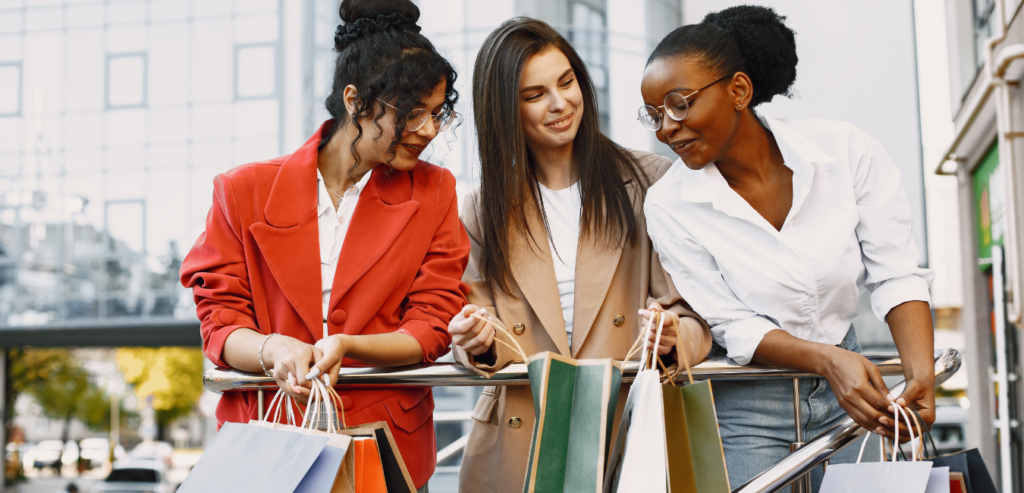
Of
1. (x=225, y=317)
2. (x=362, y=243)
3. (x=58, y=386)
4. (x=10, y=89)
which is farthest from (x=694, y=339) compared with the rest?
(x=58, y=386)

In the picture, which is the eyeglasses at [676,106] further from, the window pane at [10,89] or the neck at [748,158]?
the window pane at [10,89]

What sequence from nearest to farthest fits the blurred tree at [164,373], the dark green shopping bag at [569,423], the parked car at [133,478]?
1. the dark green shopping bag at [569,423]
2. the parked car at [133,478]
3. the blurred tree at [164,373]

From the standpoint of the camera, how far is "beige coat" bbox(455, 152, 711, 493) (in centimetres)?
203

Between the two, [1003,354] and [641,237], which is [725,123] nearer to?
[641,237]

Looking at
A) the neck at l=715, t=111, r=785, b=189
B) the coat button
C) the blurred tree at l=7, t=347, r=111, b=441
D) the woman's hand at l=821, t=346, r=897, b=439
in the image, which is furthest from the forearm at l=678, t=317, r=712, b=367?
the blurred tree at l=7, t=347, r=111, b=441

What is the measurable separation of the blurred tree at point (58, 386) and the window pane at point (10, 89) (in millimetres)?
9230

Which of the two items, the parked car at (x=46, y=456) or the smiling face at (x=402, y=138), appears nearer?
the smiling face at (x=402, y=138)

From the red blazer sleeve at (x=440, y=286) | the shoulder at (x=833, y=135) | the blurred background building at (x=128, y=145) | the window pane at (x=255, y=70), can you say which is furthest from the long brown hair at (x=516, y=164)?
the window pane at (x=255, y=70)

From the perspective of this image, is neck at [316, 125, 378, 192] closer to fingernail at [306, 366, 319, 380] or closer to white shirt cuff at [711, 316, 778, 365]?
fingernail at [306, 366, 319, 380]

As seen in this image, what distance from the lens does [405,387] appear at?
1.92m

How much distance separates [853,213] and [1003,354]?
5.90 m

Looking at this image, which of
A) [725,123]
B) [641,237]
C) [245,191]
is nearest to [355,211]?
[245,191]

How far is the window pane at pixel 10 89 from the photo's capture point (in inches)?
778

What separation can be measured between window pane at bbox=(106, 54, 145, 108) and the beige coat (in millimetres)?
19393
